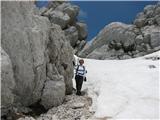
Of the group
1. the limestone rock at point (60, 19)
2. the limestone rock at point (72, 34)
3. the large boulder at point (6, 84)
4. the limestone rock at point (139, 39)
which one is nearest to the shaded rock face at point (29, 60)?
the large boulder at point (6, 84)

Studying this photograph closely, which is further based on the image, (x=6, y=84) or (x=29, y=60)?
(x=29, y=60)

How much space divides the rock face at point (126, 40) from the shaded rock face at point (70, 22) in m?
6.93

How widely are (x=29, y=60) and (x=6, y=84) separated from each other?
348cm

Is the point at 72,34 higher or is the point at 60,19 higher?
the point at 60,19

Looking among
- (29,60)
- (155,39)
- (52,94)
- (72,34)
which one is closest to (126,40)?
(155,39)

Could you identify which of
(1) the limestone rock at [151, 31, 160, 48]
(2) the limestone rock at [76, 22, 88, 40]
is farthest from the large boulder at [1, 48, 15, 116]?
(2) the limestone rock at [76, 22, 88, 40]

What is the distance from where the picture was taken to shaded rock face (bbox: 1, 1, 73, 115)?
67.3ft

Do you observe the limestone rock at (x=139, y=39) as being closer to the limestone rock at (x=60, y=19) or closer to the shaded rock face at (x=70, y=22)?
the shaded rock face at (x=70, y=22)

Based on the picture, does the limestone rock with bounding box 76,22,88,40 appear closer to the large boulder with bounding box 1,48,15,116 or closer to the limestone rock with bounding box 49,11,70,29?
the limestone rock with bounding box 49,11,70,29

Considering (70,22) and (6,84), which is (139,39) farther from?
(6,84)

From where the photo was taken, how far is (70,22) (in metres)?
84.7

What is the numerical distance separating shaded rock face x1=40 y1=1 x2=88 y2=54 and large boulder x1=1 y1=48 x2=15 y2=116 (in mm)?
62658

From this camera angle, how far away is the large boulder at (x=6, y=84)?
18125 millimetres

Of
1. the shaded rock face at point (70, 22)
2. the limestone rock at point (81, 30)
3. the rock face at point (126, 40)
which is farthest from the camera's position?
the limestone rock at point (81, 30)
